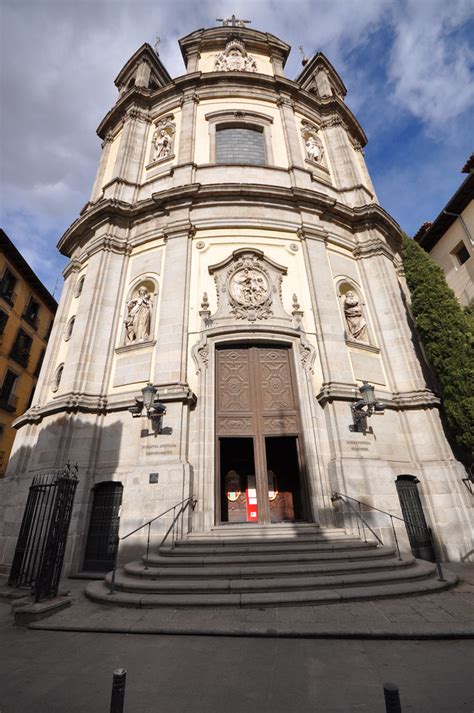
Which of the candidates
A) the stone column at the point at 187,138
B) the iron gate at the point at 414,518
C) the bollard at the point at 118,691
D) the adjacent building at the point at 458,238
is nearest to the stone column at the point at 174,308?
the stone column at the point at 187,138

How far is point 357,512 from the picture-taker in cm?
867

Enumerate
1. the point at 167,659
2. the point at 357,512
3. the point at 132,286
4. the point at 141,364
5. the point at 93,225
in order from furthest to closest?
the point at 93,225 → the point at 132,286 → the point at 141,364 → the point at 357,512 → the point at 167,659

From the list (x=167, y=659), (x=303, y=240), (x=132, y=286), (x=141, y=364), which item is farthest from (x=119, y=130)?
(x=167, y=659)

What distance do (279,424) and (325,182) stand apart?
37.1 feet

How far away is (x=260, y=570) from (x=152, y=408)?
4878 millimetres

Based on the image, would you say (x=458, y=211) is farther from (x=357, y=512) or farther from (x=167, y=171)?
(x=357, y=512)

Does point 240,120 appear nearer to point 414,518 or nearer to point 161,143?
point 161,143

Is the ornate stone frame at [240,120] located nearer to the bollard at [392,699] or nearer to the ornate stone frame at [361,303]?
the ornate stone frame at [361,303]

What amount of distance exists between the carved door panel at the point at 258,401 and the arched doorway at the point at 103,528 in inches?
113

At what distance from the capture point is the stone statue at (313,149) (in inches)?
652

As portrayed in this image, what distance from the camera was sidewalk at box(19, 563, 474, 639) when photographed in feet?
15.0

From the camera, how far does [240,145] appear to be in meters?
16.1

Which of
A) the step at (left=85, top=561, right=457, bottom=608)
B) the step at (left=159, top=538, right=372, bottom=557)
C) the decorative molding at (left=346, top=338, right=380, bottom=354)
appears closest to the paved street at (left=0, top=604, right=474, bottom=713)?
the step at (left=85, top=561, right=457, bottom=608)

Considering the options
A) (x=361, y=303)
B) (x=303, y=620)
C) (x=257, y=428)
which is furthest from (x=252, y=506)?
(x=361, y=303)
